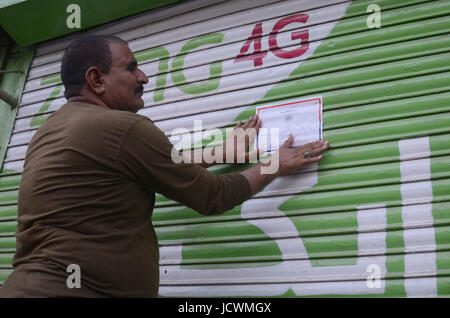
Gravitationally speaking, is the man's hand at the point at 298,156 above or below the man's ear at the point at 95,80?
below

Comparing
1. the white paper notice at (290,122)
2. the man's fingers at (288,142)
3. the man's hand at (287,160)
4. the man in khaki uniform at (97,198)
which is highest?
the white paper notice at (290,122)

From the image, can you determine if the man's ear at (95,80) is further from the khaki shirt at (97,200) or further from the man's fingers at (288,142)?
the man's fingers at (288,142)

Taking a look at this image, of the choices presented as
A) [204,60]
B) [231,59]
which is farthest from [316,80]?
[204,60]

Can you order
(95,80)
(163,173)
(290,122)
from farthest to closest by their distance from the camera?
(290,122) → (95,80) → (163,173)

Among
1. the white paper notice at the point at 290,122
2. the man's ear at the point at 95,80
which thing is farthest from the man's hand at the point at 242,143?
the man's ear at the point at 95,80

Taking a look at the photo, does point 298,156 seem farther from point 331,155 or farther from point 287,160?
point 331,155

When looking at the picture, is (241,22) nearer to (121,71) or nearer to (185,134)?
(185,134)

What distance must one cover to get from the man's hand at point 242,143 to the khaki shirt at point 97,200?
0.58 m

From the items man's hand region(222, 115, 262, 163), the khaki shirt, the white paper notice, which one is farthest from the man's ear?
the white paper notice

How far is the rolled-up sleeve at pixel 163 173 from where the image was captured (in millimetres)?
2461

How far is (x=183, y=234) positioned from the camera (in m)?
3.31

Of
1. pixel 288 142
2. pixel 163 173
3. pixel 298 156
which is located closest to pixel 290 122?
pixel 288 142

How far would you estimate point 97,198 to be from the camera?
7.77 ft

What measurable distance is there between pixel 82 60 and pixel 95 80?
141 millimetres
